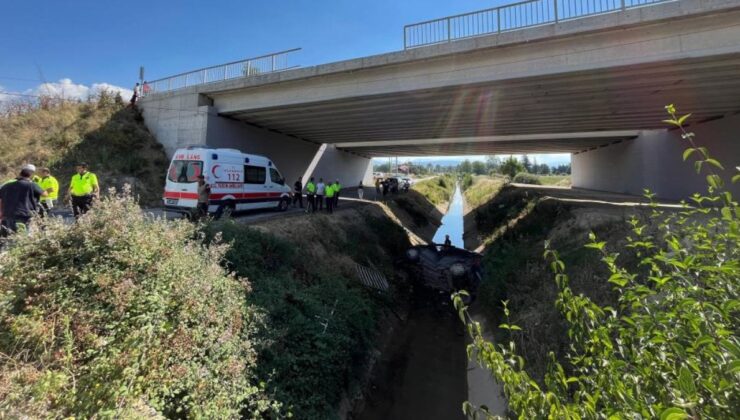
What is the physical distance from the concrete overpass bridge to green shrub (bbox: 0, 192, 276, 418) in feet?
34.0

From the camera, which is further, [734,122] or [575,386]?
[734,122]

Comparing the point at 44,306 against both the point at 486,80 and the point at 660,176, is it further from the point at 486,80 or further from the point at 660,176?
the point at 660,176

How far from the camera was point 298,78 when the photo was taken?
13.9 meters

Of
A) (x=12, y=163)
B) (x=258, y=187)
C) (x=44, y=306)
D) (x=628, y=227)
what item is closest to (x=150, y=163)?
(x=12, y=163)

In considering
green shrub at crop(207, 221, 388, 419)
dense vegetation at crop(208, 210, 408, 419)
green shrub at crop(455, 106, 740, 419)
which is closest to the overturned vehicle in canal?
dense vegetation at crop(208, 210, 408, 419)

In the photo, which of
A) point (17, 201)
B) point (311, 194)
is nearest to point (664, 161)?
point (311, 194)

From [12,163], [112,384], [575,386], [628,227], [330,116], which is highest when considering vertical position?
[330,116]

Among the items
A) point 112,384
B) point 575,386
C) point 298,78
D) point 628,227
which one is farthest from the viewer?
point 298,78

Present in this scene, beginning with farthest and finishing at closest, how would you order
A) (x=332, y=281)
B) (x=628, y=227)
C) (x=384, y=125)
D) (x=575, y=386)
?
(x=384, y=125)
(x=628, y=227)
(x=332, y=281)
(x=575, y=386)

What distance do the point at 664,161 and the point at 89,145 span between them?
31.7 m

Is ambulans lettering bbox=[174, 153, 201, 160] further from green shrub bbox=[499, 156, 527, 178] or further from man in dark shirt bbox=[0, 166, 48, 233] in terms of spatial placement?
green shrub bbox=[499, 156, 527, 178]

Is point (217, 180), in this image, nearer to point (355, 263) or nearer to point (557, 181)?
point (355, 263)

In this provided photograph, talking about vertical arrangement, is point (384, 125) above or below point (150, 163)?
above

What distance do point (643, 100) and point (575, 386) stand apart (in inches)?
533
